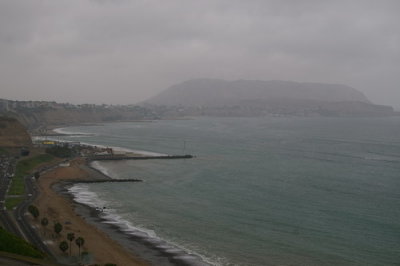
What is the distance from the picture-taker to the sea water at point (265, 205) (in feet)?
85.4

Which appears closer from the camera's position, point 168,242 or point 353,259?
point 353,259

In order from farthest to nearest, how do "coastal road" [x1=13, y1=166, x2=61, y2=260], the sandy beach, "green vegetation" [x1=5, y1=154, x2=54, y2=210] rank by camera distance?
"green vegetation" [x1=5, y1=154, x2=54, y2=210]
"coastal road" [x1=13, y1=166, x2=61, y2=260]
the sandy beach

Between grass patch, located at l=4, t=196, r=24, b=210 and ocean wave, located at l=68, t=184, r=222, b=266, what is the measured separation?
4843mm

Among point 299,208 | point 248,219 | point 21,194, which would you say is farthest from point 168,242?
point 21,194

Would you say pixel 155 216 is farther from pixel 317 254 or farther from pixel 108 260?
pixel 317 254

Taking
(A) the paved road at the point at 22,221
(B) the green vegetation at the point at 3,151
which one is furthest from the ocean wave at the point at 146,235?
(B) the green vegetation at the point at 3,151

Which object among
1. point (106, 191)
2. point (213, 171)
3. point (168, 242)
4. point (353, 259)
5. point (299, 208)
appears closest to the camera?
point (353, 259)

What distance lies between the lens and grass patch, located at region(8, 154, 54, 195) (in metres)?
37.8

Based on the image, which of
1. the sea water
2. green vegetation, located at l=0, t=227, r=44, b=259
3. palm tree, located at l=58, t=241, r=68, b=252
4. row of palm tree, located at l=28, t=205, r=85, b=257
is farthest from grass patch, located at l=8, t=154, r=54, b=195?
green vegetation, located at l=0, t=227, r=44, b=259

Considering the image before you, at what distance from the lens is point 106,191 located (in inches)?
1656

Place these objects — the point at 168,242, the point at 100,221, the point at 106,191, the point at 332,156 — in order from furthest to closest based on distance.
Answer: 1. the point at 332,156
2. the point at 106,191
3. the point at 100,221
4. the point at 168,242

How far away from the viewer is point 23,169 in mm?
48188

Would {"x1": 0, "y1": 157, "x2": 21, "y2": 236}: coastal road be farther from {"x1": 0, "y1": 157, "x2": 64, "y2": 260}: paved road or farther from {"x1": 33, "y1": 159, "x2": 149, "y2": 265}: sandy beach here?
{"x1": 33, "y1": 159, "x2": 149, "y2": 265}: sandy beach

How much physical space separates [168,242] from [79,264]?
640 centimetres
